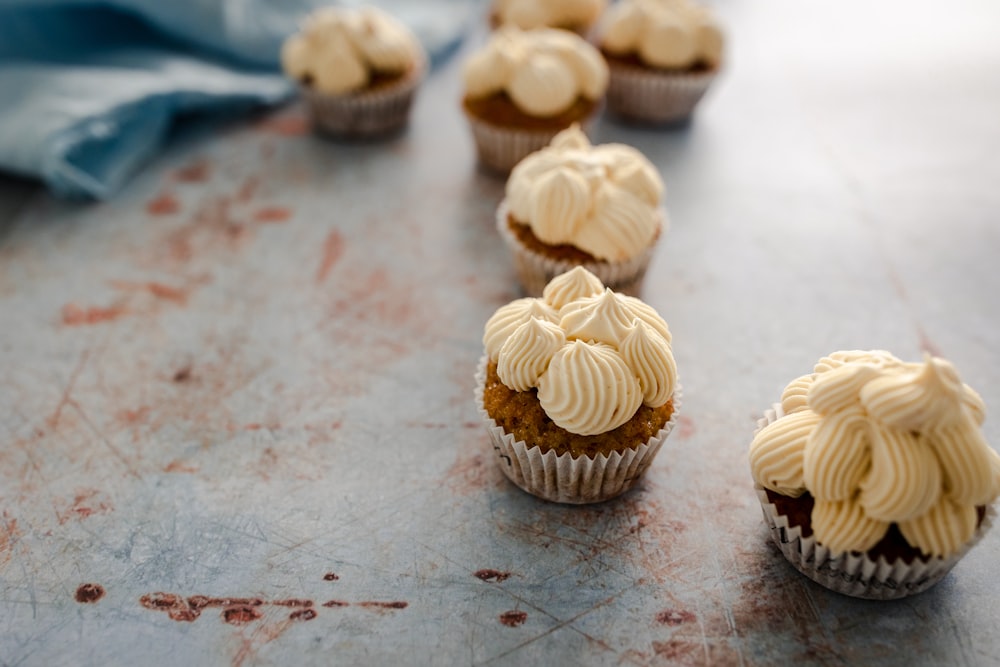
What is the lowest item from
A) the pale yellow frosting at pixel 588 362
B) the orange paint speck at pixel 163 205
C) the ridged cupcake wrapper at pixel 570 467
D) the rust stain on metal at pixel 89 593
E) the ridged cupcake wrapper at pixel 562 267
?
the rust stain on metal at pixel 89 593

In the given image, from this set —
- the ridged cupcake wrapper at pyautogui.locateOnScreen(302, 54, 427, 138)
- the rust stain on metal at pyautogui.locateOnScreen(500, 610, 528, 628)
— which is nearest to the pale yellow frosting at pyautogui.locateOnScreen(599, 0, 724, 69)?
the ridged cupcake wrapper at pyautogui.locateOnScreen(302, 54, 427, 138)

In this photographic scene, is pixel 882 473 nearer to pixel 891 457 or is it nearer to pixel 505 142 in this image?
pixel 891 457

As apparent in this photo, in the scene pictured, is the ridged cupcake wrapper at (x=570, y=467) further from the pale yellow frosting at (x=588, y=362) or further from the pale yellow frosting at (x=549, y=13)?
the pale yellow frosting at (x=549, y=13)

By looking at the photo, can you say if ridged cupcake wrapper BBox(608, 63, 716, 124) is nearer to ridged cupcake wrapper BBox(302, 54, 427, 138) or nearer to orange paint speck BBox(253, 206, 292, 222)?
ridged cupcake wrapper BBox(302, 54, 427, 138)

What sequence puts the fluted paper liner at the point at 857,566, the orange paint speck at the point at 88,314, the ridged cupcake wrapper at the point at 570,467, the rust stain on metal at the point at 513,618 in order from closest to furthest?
the fluted paper liner at the point at 857,566 → the rust stain on metal at the point at 513,618 → the ridged cupcake wrapper at the point at 570,467 → the orange paint speck at the point at 88,314

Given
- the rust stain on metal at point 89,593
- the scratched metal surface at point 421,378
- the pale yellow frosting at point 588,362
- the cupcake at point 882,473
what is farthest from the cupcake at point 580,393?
the rust stain on metal at point 89,593

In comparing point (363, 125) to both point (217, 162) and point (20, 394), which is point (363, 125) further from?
point (20, 394)

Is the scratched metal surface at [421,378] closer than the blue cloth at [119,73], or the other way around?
the scratched metal surface at [421,378]

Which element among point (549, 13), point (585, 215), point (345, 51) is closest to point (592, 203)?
point (585, 215)
